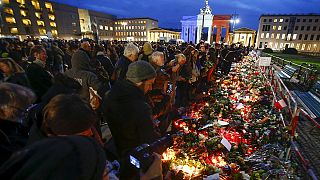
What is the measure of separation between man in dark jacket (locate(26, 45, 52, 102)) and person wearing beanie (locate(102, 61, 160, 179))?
248 centimetres

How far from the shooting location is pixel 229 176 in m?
3.32

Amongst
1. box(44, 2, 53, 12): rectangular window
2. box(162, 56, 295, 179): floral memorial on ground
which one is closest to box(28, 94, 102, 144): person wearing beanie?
box(162, 56, 295, 179): floral memorial on ground

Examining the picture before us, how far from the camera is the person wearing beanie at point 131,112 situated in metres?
2.30

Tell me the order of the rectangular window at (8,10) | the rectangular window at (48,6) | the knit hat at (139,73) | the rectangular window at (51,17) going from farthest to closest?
1. the rectangular window at (51,17)
2. the rectangular window at (48,6)
3. the rectangular window at (8,10)
4. the knit hat at (139,73)

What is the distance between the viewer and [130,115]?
7.50 feet

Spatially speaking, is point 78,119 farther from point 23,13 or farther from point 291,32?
point 291,32

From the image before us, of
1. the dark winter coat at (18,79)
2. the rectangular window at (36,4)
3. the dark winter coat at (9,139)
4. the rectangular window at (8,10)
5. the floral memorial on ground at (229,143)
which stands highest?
the rectangular window at (36,4)

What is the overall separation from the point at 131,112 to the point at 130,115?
4cm

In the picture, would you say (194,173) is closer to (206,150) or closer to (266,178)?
(206,150)

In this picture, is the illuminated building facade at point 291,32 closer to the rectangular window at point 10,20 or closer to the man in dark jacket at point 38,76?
the rectangular window at point 10,20

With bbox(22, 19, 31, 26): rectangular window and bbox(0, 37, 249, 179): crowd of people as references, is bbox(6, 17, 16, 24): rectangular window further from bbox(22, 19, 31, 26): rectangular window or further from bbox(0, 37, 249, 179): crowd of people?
bbox(0, 37, 249, 179): crowd of people

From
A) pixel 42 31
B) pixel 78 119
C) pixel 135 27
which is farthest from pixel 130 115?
pixel 135 27

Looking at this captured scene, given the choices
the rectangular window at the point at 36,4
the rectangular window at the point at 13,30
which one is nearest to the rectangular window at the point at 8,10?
the rectangular window at the point at 13,30

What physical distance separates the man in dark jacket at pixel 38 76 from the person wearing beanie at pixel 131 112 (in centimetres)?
248
